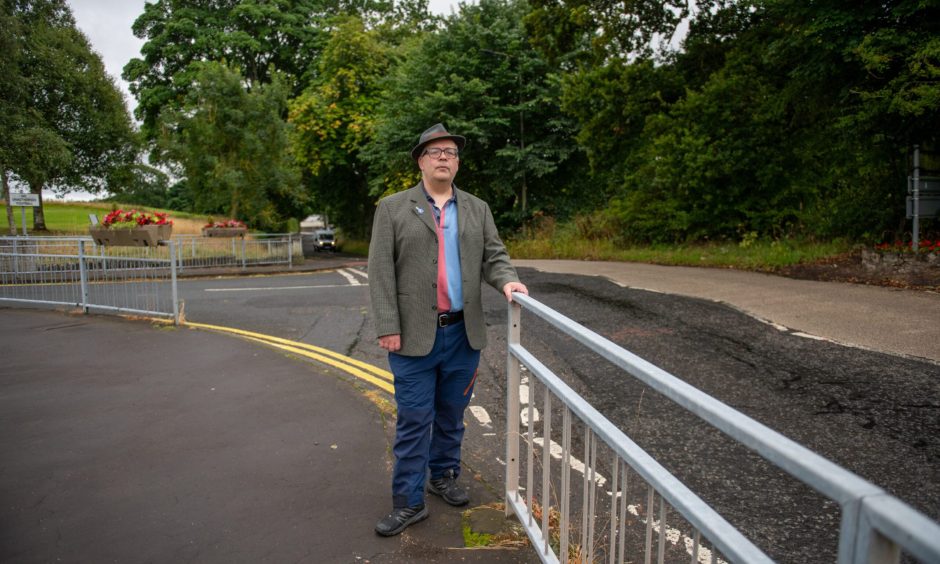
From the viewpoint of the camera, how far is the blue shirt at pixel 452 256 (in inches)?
136

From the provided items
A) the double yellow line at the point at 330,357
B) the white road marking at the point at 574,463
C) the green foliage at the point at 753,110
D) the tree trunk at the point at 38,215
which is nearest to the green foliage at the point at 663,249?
the green foliage at the point at 753,110

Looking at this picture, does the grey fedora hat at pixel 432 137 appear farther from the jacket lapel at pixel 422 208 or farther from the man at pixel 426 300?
the jacket lapel at pixel 422 208

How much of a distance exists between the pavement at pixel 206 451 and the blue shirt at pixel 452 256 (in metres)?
1.14

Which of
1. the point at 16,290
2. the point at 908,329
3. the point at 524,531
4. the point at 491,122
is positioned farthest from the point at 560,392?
the point at 491,122

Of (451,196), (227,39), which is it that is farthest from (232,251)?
(227,39)

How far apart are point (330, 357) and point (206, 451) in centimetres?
289

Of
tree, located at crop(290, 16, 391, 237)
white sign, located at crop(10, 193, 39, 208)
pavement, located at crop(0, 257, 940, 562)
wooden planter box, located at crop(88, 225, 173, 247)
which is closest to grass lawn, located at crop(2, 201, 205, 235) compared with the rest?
white sign, located at crop(10, 193, 39, 208)

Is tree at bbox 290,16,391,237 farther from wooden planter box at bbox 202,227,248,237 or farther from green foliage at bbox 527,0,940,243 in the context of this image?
green foliage at bbox 527,0,940,243

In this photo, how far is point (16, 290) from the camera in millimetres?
11141

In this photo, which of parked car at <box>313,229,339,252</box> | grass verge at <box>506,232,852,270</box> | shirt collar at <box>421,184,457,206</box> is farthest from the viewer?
parked car at <box>313,229,339,252</box>

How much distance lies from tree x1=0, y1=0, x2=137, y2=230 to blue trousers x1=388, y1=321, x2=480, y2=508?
29453 millimetres

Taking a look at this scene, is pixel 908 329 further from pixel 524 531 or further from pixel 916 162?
pixel 524 531

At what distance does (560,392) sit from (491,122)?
21880mm

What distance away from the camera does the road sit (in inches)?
136
